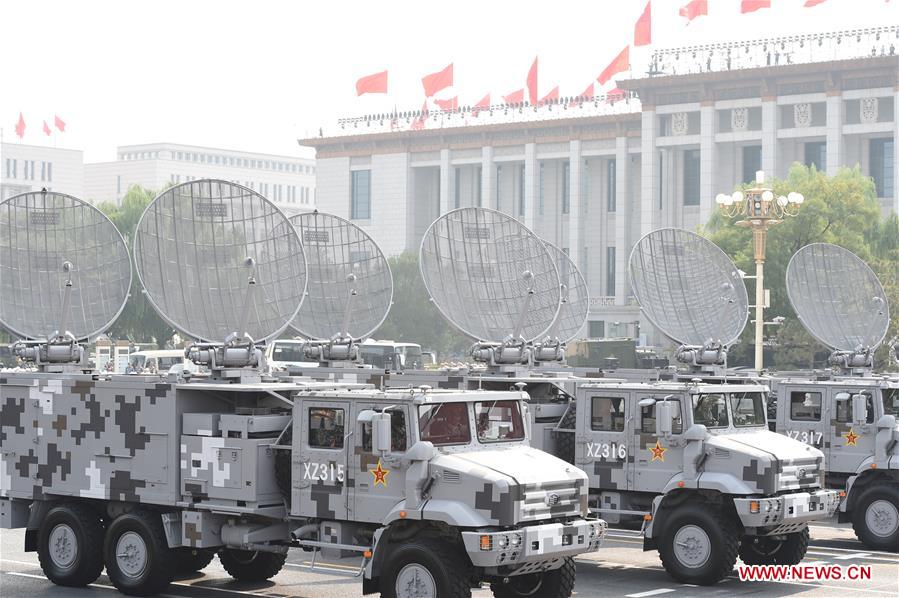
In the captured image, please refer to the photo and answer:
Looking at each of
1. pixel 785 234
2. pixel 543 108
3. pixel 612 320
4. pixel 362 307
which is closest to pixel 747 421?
pixel 362 307

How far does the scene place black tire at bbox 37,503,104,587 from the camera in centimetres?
1775

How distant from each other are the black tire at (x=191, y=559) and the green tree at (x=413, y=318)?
2744 inches

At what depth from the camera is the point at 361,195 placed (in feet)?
394

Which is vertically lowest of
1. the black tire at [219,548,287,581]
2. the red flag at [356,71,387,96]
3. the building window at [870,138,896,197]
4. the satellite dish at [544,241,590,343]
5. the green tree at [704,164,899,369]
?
the black tire at [219,548,287,581]

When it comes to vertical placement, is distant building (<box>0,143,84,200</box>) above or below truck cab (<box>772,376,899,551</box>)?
above

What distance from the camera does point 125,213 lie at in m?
81.7

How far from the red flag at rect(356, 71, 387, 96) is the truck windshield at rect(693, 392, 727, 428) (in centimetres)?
7946

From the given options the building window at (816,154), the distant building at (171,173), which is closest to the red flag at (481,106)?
the building window at (816,154)

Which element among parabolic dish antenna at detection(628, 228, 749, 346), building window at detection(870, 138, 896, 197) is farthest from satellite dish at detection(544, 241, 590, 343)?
building window at detection(870, 138, 896, 197)

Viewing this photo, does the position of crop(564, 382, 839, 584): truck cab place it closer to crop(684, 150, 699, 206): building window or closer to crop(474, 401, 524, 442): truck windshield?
crop(474, 401, 524, 442): truck windshield

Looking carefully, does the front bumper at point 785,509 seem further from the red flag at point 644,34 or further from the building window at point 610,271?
the building window at point 610,271

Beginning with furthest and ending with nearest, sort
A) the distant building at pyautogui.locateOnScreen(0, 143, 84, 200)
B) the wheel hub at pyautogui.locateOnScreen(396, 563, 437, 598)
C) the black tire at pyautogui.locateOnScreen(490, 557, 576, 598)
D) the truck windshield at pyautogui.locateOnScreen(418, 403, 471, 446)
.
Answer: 1. the distant building at pyautogui.locateOnScreen(0, 143, 84, 200)
2. the black tire at pyautogui.locateOnScreen(490, 557, 576, 598)
3. the truck windshield at pyautogui.locateOnScreen(418, 403, 471, 446)
4. the wheel hub at pyautogui.locateOnScreen(396, 563, 437, 598)

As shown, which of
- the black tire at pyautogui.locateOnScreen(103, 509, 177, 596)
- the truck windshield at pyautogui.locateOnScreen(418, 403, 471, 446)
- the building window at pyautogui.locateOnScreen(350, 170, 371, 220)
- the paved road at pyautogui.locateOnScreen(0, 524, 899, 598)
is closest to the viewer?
the truck windshield at pyautogui.locateOnScreen(418, 403, 471, 446)

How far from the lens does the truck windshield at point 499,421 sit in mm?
15711
